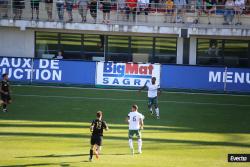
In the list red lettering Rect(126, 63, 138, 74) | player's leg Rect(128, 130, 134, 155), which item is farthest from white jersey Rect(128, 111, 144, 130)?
red lettering Rect(126, 63, 138, 74)

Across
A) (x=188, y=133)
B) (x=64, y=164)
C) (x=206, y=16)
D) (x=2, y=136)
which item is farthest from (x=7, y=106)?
(x=206, y=16)

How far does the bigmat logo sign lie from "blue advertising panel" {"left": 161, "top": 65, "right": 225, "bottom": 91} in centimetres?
92

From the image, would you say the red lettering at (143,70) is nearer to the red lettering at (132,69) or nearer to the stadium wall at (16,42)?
the red lettering at (132,69)

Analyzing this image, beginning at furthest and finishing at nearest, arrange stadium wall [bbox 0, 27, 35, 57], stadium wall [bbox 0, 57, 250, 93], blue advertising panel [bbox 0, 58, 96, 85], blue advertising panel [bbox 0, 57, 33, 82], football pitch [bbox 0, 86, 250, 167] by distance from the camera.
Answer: stadium wall [bbox 0, 27, 35, 57] → blue advertising panel [bbox 0, 57, 33, 82] → blue advertising panel [bbox 0, 58, 96, 85] → stadium wall [bbox 0, 57, 250, 93] → football pitch [bbox 0, 86, 250, 167]

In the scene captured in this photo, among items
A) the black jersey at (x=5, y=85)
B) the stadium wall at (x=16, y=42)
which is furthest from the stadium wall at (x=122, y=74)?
the black jersey at (x=5, y=85)

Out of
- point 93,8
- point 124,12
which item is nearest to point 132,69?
point 124,12

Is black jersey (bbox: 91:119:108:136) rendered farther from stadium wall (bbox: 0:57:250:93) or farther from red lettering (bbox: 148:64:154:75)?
red lettering (bbox: 148:64:154:75)

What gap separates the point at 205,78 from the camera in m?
39.2

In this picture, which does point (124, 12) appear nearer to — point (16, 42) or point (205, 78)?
point (16, 42)

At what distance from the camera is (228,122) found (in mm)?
30422

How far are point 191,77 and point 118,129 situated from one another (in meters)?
11.9

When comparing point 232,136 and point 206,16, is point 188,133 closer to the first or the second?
point 232,136

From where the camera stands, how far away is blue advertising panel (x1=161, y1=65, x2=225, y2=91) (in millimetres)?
39031

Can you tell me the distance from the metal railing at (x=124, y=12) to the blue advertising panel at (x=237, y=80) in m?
4.70
